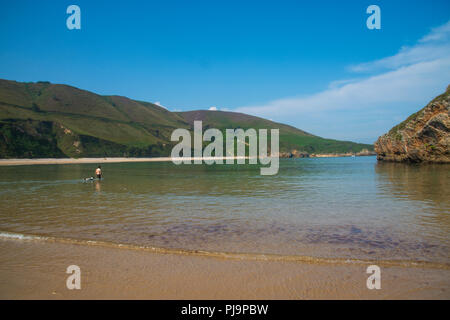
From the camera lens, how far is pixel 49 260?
7.80 metres

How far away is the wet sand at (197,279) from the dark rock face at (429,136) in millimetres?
59847

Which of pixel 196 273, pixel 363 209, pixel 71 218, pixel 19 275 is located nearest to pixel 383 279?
pixel 196 273

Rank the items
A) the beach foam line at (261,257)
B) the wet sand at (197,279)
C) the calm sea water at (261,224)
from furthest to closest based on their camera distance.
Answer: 1. the calm sea water at (261,224)
2. the beach foam line at (261,257)
3. the wet sand at (197,279)

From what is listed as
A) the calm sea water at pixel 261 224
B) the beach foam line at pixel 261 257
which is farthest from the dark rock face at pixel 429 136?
the beach foam line at pixel 261 257

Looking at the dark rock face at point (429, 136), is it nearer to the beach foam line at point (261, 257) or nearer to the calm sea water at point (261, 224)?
the calm sea water at point (261, 224)

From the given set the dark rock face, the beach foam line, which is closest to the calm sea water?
the beach foam line

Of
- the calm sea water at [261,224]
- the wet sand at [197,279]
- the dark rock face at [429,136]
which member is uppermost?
the dark rock face at [429,136]

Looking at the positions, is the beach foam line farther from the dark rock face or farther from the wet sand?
the dark rock face

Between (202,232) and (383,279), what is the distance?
621cm

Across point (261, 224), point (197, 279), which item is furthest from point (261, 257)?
point (261, 224)

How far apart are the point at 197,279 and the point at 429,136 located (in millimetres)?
66490

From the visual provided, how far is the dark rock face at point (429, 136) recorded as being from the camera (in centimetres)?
5364

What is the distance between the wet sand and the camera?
227 inches
